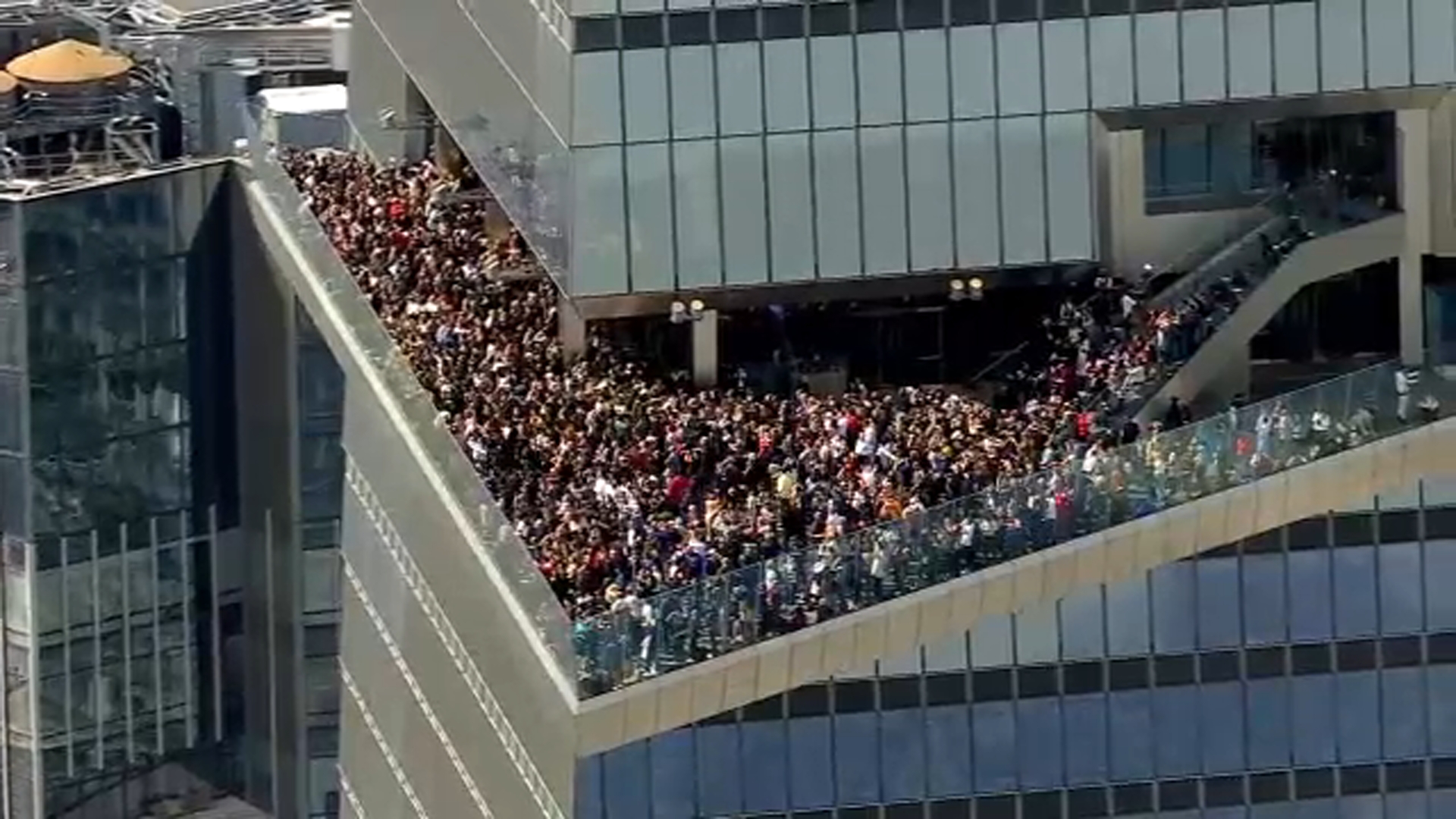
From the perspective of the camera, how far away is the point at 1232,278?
7700 cm

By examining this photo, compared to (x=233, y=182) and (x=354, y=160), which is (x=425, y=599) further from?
(x=233, y=182)

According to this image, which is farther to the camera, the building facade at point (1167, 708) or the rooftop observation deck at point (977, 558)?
the building facade at point (1167, 708)

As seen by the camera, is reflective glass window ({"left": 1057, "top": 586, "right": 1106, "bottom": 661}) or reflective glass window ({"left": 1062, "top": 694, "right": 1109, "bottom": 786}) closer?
reflective glass window ({"left": 1057, "top": 586, "right": 1106, "bottom": 661})

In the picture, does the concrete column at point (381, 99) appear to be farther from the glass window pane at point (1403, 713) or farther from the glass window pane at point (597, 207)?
the glass window pane at point (1403, 713)

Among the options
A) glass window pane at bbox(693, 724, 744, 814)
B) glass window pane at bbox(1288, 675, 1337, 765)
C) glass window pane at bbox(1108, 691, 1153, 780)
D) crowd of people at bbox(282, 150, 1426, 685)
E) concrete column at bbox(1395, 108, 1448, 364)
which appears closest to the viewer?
glass window pane at bbox(693, 724, 744, 814)

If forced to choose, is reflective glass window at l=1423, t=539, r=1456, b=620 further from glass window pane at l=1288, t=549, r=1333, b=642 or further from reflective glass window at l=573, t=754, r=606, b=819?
reflective glass window at l=573, t=754, r=606, b=819

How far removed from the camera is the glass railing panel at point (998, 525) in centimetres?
6788

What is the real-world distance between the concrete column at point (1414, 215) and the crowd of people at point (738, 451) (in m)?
4.37

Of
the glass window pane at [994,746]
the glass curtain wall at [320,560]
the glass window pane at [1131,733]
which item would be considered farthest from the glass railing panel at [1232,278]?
the glass curtain wall at [320,560]

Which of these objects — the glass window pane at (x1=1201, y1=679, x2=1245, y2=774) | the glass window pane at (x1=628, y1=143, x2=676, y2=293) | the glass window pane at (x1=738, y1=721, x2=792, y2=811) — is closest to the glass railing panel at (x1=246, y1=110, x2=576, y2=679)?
the glass window pane at (x1=738, y1=721, x2=792, y2=811)

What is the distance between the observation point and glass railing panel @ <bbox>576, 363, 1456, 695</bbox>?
6788 centimetres

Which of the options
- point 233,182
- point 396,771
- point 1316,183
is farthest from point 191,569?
point 1316,183

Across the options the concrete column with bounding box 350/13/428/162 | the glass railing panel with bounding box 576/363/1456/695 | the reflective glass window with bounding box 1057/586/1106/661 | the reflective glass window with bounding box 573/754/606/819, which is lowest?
the reflective glass window with bounding box 573/754/606/819

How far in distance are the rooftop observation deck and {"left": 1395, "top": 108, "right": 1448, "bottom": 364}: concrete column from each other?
5.42m
